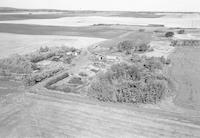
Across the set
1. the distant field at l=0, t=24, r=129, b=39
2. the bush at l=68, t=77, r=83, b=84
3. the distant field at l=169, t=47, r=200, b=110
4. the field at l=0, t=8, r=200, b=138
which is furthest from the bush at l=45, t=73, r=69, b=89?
the distant field at l=0, t=24, r=129, b=39

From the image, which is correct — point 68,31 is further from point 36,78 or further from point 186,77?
point 186,77

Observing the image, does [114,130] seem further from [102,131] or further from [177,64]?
[177,64]

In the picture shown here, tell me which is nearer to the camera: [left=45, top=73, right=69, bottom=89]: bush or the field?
the field

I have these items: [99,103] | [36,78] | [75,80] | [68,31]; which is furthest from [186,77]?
[68,31]

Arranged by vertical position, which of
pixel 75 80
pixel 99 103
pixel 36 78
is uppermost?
pixel 36 78

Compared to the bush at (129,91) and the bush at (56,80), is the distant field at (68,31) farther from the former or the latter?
the bush at (129,91)

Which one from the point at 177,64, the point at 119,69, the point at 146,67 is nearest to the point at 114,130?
the point at 119,69

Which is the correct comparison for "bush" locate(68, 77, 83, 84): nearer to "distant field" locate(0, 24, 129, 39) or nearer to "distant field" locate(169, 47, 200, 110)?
"distant field" locate(169, 47, 200, 110)

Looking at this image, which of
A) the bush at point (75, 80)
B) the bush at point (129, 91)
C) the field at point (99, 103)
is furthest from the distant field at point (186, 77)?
the bush at point (75, 80)

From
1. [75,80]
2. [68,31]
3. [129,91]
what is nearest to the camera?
[129,91]

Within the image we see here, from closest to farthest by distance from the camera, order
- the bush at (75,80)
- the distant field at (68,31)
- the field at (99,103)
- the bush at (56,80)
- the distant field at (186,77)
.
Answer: the field at (99,103), the distant field at (186,77), the bush at (56,80), the bush at (75,80), the distant field at (68,31)

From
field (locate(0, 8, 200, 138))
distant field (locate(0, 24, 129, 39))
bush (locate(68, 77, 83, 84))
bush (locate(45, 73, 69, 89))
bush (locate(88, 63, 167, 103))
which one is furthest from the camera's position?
distant field (locate(0, 24, 129, 39))
